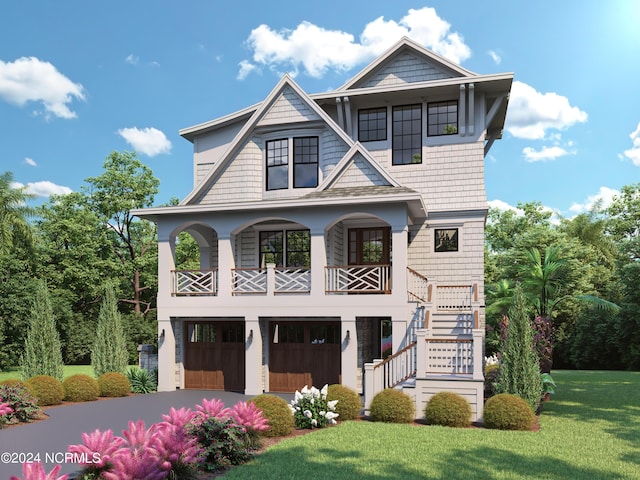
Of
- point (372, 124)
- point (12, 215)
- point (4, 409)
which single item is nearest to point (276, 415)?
point (4, 409)

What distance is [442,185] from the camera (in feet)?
65.6

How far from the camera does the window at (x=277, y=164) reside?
67.6 feet

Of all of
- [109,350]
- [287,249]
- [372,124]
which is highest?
[372,124]

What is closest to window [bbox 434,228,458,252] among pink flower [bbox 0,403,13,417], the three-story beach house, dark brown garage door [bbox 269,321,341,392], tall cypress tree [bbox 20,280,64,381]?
the three-story beach house

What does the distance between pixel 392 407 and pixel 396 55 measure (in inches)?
524

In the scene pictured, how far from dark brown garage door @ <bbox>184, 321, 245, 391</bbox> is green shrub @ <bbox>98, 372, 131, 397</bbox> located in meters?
2.31

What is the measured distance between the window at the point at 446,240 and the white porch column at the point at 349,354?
15.2 feet

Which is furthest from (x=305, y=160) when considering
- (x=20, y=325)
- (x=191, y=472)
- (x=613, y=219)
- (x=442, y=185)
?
(x=613, y=219)

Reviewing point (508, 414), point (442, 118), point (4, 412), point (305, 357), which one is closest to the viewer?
point (508, 414)

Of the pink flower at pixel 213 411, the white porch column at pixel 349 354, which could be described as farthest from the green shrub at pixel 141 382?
the pink flower at pixel 213 411

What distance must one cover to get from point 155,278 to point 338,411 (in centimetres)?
2862

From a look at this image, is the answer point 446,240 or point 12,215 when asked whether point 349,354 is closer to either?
point 446,240

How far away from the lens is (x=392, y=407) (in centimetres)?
1344

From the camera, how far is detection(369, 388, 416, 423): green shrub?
13430 millimetres
